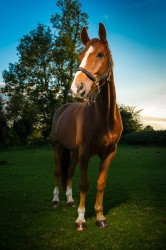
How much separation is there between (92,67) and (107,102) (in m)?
0.74

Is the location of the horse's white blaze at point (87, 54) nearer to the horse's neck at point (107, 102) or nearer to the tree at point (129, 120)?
the horse's neck at point (107, 102)

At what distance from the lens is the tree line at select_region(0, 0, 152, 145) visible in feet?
107

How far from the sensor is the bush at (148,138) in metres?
26.4

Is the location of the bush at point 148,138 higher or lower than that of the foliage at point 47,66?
lower

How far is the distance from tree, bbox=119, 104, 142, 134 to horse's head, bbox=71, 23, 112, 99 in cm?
2976

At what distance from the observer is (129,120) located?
113ft

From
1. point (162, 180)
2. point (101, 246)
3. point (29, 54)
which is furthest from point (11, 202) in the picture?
point (29, 54)

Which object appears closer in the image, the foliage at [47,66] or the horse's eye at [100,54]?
the horse's eye at [100,54]

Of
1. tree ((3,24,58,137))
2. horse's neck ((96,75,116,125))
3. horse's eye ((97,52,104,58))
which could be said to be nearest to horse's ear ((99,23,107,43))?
horse's eye ((97,52,104,58))

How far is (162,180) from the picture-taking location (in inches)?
367

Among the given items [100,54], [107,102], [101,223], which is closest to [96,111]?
[107,102]

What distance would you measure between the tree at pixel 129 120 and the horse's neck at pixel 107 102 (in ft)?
96.0

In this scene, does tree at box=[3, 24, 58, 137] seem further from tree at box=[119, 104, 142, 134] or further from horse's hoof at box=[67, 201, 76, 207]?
horse's hoof at box=[67, 201, 76, 207]

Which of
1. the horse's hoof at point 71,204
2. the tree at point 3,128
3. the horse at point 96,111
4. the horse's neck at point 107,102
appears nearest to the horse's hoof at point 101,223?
the horse at point 96,111
